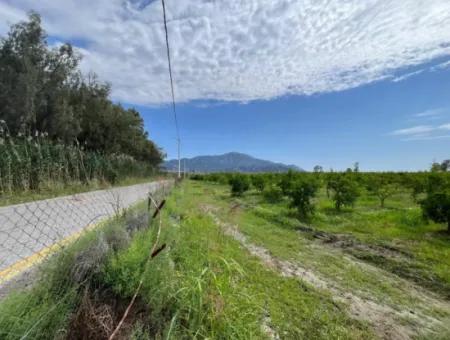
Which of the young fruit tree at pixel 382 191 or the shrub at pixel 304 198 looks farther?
the young fruit tree at pixel 382 191

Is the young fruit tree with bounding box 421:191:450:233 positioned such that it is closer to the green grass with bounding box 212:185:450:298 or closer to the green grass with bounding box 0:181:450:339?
the green grass with bounding box 212:185:450:298

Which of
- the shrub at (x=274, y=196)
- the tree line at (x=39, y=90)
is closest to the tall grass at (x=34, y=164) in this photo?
the tree line at (x=39, y=90)

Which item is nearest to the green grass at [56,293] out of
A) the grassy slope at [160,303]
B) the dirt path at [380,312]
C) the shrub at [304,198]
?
the grassy slope at [160,303]

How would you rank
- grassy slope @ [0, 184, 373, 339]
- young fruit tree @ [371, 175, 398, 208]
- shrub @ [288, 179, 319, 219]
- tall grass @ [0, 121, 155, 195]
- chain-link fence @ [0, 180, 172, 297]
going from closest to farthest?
1. grassy slope @ [0, 184, 373, 339]
2. chain-link fence @ [0, 180, 172, 297]
3. tall grass @ [0, 121, 155, 195]
4. shrub @ [288, 179, 319, 219]
5. young fruit tree @ [371, 175, 398, 208]

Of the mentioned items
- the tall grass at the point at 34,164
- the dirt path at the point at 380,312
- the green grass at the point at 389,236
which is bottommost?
the green grass at the point at 389,236

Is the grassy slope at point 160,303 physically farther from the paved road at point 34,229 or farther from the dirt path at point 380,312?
the paved road at point 34,229

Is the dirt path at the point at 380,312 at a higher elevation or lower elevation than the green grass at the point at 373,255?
higher

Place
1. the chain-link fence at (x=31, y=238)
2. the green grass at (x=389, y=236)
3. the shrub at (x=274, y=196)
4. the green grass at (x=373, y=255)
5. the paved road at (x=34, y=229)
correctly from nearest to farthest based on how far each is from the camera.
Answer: the chain-link fence at (x=31, y=238) < the paved road at (x=34, y=229) < the green grass at (x=373, y=255) < the green grass at (x=389, y=236) < the shrub at (x=274, y=196)

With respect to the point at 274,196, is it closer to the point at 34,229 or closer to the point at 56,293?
the point at 34,229

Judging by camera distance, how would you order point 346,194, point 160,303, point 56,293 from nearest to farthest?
1. point 56,293
2. point 160,303
3. point 346,194

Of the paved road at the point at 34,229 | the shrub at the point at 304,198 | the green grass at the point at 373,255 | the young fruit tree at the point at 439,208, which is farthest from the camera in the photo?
the shrub at the point at 304,198

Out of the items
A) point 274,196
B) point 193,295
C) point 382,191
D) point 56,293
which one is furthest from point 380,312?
point 274,196

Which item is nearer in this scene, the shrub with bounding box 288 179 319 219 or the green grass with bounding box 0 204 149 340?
the green grass with bounding box 0 204 149 340

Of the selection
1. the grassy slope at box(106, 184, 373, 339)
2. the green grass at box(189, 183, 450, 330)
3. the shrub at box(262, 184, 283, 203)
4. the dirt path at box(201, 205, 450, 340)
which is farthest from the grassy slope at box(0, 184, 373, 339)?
the shrub at box(262, 184, 283, 203)
